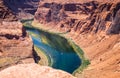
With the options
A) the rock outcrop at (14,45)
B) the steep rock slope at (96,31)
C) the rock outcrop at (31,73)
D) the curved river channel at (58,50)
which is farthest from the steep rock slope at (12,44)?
the rock outcrop at (31,73)

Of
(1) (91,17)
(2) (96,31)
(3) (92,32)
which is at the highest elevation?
(1) (91,17)

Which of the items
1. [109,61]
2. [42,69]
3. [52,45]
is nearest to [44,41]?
[52,45]

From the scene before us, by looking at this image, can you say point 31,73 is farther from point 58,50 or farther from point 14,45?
point 58,50

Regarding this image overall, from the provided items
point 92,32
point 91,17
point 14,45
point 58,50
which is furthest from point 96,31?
point 14,45

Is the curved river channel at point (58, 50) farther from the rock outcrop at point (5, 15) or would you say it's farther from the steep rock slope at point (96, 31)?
the rock outcrop at point (5, 15)

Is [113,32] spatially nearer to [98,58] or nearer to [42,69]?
[98,58]
